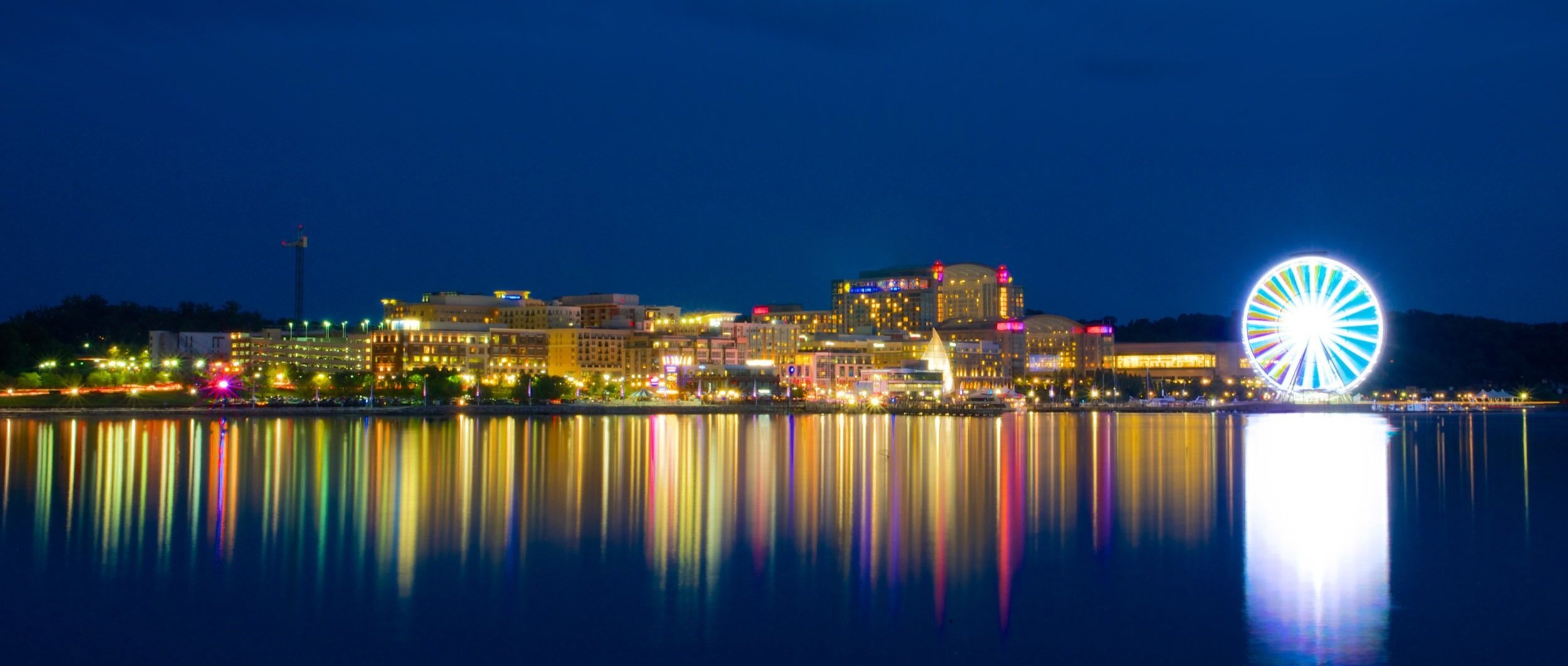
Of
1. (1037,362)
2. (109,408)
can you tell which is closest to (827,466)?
(109,408)

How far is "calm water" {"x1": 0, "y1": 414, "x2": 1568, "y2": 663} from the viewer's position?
541 inches

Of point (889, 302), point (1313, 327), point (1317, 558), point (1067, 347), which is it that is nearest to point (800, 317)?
point (889, 302)

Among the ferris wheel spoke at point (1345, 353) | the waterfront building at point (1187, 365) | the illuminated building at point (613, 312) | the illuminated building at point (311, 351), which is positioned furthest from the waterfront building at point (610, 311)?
the ferris wheel spoke at point (1345, 353)

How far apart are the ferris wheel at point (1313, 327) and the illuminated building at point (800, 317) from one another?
55.7 m

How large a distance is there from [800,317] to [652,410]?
163ft

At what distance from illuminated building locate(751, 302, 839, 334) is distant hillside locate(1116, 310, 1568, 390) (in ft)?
110

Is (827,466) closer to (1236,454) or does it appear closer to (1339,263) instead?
(1236,454)

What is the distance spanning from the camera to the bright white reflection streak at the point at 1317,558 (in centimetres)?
1396

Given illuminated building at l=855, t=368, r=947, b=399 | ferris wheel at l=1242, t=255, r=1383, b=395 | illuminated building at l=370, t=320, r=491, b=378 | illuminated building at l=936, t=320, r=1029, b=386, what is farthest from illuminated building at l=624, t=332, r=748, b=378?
ferris wheel at l=1242, t=255, r=1383, b=395

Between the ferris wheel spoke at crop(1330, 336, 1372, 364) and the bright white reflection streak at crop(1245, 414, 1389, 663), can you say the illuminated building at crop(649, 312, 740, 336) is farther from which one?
the bright white reflection streak at crop(1245, 414, 1389, 663)

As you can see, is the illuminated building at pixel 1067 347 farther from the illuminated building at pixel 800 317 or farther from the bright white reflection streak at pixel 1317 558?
the bright white reflection streak at pixel 1317 558

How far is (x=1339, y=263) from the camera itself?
67.4m

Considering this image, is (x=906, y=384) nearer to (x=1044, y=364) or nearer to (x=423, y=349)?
(x=1044, y=364)

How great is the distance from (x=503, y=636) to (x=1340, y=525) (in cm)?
1478
